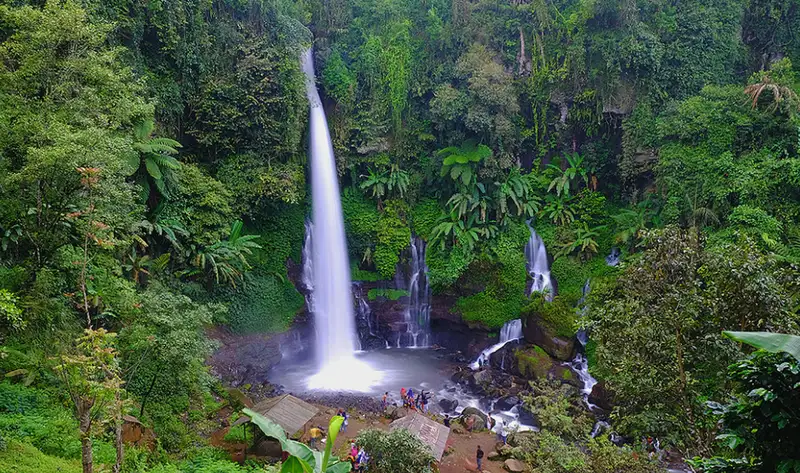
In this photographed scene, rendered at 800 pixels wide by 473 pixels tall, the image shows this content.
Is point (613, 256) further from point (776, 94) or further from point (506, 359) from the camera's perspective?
point (776, 94)

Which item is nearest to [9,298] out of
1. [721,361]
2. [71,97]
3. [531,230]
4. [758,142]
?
[71,97]

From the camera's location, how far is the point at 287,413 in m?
12.3

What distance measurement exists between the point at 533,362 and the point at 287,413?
919 centimetres

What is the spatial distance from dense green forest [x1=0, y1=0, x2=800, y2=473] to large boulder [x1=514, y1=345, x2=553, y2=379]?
4.32ft

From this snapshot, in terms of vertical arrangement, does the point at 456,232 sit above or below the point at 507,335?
above

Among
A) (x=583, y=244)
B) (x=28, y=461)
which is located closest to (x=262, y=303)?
(x=28, y=461)

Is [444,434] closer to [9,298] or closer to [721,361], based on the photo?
[721,361]

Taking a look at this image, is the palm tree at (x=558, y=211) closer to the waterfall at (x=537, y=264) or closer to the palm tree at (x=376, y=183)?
the waterfall at (x=537, y=264)

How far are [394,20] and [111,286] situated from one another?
58.0 ft

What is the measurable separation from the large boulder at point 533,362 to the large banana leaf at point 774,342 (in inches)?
581

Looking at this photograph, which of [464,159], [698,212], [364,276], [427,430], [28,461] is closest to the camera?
[28,461]

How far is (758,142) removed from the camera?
54.0 feet

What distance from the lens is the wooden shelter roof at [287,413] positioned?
39.3ft

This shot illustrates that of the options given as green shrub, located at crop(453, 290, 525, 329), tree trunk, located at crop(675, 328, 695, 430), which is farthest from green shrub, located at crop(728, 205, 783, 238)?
tree trunk, located at crop(675, 328, 695, 430)
